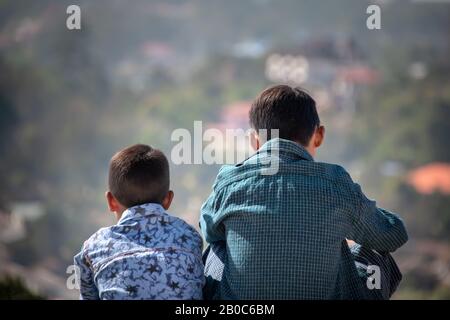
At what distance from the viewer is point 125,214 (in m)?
1.05

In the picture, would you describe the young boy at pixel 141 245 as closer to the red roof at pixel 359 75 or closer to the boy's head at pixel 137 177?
the boy's head at pixel 137 177

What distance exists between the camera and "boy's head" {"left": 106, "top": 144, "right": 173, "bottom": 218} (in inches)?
41.6

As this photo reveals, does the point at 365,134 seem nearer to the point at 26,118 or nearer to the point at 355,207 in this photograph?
the point at 26,118

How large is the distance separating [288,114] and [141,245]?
312mm

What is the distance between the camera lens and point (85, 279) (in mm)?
1048

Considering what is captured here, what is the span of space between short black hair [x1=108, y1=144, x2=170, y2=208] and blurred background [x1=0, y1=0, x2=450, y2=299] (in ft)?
49.8

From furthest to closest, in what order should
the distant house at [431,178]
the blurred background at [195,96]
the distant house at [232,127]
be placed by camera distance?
the distant house at [232,127] < the distant house at [431,178] < the blurred background at [195,96]

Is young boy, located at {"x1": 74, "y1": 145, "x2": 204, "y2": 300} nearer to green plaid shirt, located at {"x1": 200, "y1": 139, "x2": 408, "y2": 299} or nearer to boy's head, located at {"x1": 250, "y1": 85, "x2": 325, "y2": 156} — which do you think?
green plaid shirt, located at {"x1": 200, "y1": 139, "x2": 408, "y2": 299}

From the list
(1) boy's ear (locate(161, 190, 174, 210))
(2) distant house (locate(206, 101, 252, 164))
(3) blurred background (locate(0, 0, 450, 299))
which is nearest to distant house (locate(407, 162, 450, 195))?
(3) blurred background (locate(0, 0, 450, 299))

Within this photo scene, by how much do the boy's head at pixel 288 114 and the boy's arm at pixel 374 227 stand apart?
0.12 metres

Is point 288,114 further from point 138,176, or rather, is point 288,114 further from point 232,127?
point 232,127

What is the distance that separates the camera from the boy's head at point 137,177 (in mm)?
1057

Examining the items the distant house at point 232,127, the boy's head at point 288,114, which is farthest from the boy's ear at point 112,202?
the distant house at point 232,127

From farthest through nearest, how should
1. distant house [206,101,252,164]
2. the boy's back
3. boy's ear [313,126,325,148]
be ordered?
distant house [206,101,252,164] < boy's ear [313,126,325,148] < the boy's back
